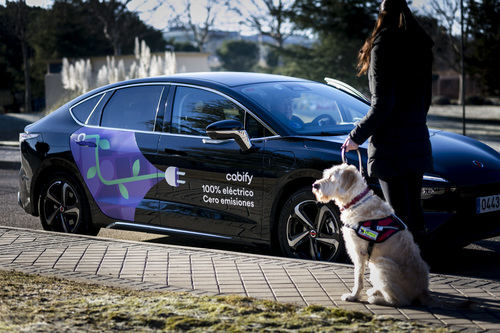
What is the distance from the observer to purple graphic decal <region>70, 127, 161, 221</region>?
6816 mm

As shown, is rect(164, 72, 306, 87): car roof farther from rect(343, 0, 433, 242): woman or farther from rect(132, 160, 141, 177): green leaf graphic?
rect(343, 0, 433, 242): woman

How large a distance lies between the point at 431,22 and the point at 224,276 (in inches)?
1659

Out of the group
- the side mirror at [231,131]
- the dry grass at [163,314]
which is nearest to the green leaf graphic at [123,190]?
the side mirror at [231,131]

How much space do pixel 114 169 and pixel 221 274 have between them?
2.09 m

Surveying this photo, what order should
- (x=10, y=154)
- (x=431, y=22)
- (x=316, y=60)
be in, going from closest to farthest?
(x=10, y=154), (x=316, y=60), (x=431, y=22)

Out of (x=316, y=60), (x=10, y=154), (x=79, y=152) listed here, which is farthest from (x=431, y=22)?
(x=79, y=152)

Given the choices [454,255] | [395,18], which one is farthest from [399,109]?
[454,255]

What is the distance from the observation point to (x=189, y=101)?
6758 millimetres

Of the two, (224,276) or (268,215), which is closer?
(224,276)

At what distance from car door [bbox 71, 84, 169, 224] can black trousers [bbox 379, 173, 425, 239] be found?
8.14 ft

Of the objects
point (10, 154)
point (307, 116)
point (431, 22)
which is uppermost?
point (431, 22)

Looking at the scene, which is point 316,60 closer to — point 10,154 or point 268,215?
point 10,154

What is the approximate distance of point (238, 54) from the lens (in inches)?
2803

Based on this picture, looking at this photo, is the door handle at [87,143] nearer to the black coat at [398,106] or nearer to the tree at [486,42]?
the black coat at [398,106]
